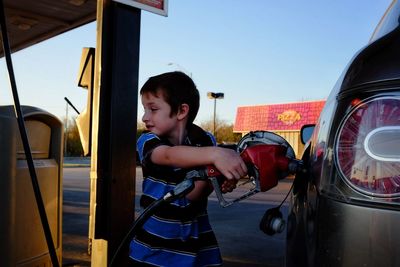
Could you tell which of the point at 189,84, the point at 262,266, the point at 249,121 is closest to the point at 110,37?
the point at 189,84

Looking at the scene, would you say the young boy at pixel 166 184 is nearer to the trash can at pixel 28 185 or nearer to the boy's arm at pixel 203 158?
the boy's arm at pixel 203 158

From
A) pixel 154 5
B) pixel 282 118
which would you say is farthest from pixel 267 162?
pixel 282 118

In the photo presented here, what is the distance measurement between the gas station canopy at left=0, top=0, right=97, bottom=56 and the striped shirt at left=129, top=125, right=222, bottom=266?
7.09ft

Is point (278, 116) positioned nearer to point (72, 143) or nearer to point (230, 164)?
point (230, 164)

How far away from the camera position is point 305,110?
27.7 metres

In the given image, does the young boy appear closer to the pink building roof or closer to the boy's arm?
the boy's arm

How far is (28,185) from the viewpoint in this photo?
2.78 meters

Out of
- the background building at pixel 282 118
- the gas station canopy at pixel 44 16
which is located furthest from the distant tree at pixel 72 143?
the gas station canopy at pixel 44 16

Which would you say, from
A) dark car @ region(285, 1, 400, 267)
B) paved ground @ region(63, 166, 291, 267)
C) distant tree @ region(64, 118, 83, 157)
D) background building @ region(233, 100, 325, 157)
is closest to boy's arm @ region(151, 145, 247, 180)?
dark car @ region(285, 1, 400, 267)

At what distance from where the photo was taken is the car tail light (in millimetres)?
1159

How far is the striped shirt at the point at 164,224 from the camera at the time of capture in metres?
1.83

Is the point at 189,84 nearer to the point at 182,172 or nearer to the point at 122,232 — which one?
the point at 182,172

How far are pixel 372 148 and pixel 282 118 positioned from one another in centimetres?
2838

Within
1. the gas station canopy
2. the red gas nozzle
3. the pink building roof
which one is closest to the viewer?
the red gas nozzle
